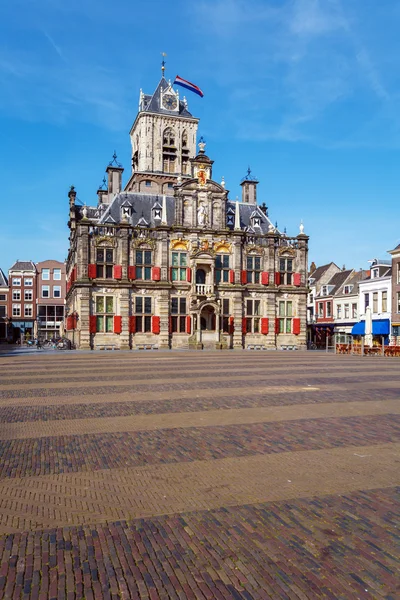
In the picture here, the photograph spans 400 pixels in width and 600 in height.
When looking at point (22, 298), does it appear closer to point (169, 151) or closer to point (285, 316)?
point (169, 151)

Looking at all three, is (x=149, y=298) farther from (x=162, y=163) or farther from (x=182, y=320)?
(x=162, y=163)

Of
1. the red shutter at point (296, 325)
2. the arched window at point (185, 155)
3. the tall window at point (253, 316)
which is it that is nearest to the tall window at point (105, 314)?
the tall window at point (253, 316)

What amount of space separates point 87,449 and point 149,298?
4149 cm

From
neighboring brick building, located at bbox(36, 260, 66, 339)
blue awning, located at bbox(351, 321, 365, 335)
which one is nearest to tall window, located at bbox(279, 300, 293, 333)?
blue awning, located at bbox(351, 321, 365, 335)

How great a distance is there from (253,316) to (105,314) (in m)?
15.7

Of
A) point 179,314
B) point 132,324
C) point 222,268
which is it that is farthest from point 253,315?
point 132,324

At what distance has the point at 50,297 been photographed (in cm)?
9400

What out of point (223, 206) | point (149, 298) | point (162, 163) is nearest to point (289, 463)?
point (149, 298)

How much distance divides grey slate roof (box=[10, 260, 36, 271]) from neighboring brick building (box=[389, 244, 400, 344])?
214 feet

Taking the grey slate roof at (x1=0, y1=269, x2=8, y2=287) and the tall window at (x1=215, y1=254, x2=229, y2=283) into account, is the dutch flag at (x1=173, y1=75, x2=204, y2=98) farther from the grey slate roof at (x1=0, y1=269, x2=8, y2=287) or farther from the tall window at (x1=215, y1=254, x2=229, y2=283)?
the grey slate roof at (x1=0, y1=269, x2=8, y2=287)

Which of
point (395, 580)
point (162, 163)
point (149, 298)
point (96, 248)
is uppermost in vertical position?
point (162, 163)

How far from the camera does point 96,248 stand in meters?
49.8

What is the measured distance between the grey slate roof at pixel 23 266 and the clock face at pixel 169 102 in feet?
141

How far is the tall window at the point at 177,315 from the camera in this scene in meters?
51.9
